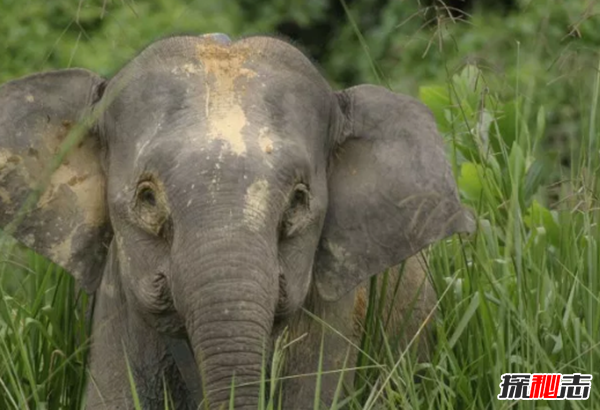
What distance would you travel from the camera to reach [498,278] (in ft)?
21.3

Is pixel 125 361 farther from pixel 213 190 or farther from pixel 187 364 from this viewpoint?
pixel 213 190

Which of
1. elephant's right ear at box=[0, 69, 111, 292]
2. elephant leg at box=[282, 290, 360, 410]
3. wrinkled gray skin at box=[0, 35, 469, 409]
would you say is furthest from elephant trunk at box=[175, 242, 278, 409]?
elephant's right ear at box=[0, 69, 111, 292]

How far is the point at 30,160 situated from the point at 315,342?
37.1 inches

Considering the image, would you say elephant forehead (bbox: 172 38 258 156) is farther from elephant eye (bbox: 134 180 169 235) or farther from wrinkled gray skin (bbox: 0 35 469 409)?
elephant eye (bbox: 134 180 169 235)

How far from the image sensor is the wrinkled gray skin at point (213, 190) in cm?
563

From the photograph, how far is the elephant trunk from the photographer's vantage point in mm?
5438

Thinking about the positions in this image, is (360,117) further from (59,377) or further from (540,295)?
(59,377)

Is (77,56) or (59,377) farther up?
(77,56)

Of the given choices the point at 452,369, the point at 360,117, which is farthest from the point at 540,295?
the point at 360,117

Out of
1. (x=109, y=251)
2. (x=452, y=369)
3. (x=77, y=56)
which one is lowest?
(x=452, y=369)

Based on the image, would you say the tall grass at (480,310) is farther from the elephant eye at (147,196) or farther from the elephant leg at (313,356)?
the elephant eye at (147,196)

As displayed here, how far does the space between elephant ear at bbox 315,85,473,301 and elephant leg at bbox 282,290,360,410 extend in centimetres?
10

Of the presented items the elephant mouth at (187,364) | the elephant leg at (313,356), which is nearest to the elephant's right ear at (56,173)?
the elephant mouth at (187,364)

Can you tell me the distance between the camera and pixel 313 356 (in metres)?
6.22
